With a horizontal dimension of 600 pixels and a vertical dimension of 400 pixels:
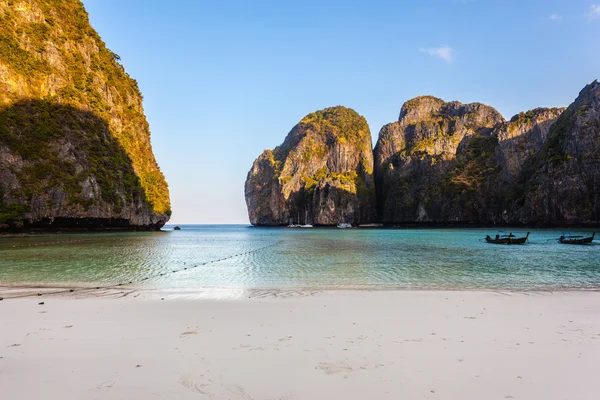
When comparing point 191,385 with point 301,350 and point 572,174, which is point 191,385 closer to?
point 301,350

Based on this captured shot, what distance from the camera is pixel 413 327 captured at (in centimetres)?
692

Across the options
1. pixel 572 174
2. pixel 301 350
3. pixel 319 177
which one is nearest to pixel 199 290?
pixel 301 350

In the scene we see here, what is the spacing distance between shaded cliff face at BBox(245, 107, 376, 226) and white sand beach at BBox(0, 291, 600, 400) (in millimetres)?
131730

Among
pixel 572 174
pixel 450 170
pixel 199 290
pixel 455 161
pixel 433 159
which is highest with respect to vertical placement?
pixel 433 159

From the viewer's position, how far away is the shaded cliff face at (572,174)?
82312 millimetres

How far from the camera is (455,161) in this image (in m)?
136

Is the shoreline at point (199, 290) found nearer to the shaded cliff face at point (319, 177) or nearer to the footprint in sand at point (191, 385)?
the footprint in sand at point (191, 385)

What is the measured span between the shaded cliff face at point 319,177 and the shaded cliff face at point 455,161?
35.3 feet

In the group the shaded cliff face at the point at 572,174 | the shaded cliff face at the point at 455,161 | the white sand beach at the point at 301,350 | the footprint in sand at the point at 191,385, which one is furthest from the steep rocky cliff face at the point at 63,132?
the shaded cliff face at the point at 572,174

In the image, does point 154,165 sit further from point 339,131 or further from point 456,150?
point 456,150

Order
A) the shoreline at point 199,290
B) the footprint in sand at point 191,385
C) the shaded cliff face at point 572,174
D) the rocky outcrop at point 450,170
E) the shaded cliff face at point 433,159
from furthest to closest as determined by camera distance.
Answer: the shaded cliff face at point 433,159, the rocky outcrop at point 450,170, the shaded cliff face at point 572,174, the shoreline at point 199,290, the footprint in sand at point 191,385

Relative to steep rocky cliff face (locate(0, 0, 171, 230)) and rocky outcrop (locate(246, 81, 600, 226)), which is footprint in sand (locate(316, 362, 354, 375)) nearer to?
steep rocky cliff face (locate(0, 0, 171, 230))

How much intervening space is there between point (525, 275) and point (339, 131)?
151944 mm

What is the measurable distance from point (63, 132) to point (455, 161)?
129 metres
